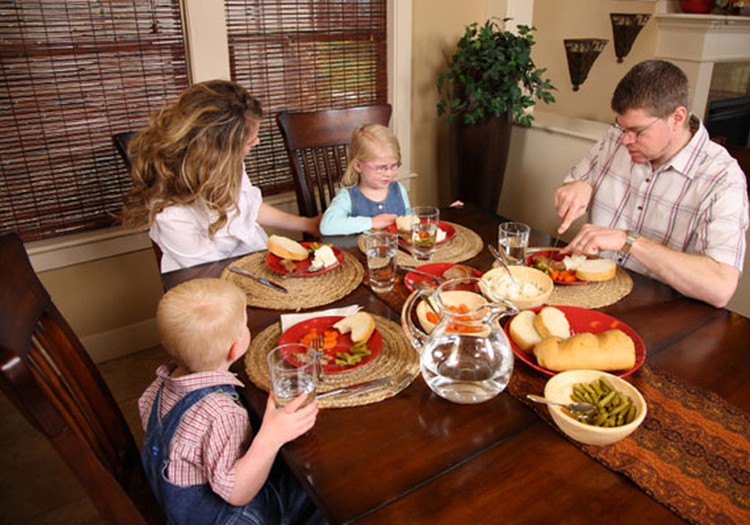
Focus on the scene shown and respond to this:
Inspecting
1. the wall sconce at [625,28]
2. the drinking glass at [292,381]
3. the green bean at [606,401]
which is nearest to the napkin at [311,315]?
the drinking glass at [292,381]

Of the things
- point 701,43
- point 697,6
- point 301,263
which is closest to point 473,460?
point 301,263

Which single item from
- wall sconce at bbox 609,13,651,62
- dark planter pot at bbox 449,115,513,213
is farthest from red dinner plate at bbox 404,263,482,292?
wall sconce at bbox 609,13,651,62

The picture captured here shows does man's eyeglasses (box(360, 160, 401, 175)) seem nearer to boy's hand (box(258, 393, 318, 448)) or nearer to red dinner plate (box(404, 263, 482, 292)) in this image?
red dinner plate (box(404, 263, 482, 292))

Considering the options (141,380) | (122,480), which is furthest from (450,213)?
(141,380)

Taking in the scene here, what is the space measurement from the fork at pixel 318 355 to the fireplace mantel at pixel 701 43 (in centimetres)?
369

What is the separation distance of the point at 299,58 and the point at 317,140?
71cm

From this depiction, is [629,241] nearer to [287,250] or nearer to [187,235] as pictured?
[287,250]

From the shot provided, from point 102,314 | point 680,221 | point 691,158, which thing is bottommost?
point 102,314

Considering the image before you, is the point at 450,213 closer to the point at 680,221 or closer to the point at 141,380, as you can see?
the point at 680,221

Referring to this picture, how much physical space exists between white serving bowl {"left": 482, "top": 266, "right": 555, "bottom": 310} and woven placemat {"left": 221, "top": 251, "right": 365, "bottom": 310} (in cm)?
35

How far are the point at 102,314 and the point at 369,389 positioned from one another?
1.93m

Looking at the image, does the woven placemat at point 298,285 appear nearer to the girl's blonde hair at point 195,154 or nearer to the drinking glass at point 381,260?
the drinking glass at point 381,260

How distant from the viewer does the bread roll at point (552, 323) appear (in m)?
1.25

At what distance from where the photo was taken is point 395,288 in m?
1.56
